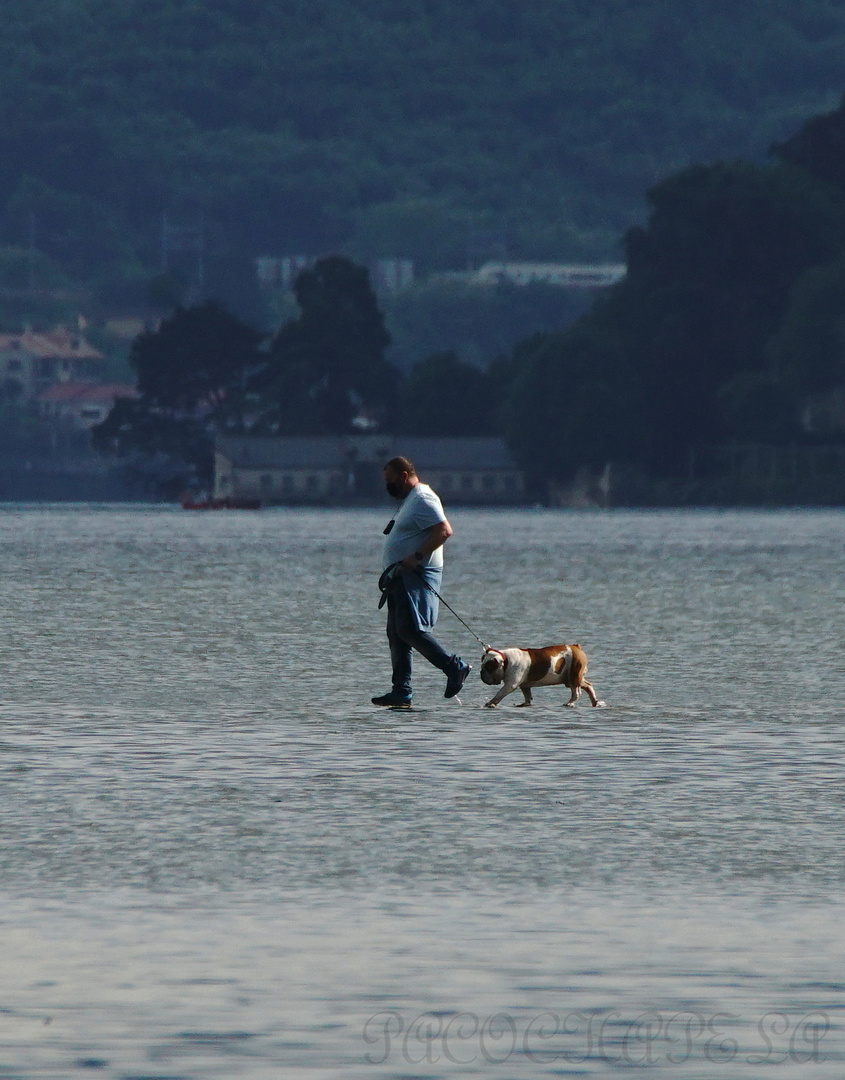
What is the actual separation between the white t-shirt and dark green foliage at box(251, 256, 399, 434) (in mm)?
166044

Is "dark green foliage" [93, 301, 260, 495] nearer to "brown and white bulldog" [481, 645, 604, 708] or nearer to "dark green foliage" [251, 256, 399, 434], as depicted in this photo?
"dark green foliage" [251, 256, 399, 434]

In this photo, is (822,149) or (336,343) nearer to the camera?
(822,149)

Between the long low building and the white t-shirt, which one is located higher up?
the white t-shirt

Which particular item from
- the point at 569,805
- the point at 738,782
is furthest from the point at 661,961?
the point at 738,782

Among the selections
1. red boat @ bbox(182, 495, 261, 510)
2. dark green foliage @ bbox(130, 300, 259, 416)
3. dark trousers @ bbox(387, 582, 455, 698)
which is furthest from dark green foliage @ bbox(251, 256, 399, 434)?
dark trousers @ bbox(387, 582, 455, 698)

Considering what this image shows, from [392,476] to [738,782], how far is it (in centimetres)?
549

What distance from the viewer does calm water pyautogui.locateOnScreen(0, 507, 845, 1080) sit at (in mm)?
8242

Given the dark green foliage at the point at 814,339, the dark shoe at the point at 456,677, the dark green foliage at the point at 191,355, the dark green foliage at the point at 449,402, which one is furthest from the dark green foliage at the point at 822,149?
the dark shoe at the point at 456,677

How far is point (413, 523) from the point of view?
64.2 ft

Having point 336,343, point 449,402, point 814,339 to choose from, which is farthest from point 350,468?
point 814,339

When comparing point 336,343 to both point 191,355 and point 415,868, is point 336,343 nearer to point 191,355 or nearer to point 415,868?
point 191,355

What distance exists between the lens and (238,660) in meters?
26.1

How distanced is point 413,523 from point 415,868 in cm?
805

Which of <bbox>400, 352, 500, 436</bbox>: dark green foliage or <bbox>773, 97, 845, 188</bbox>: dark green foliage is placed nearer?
<bbox>773, 97, 845, 188</bbox>: dark green foliage
